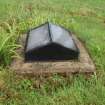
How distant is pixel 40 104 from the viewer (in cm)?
465

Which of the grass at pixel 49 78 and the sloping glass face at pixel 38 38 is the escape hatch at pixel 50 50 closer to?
the sloping glass face at pixel 38 38

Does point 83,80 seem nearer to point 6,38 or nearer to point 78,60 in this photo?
point 78,60

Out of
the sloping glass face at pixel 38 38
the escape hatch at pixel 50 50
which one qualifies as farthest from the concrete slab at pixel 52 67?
the sloping glass face at pixel 38 38

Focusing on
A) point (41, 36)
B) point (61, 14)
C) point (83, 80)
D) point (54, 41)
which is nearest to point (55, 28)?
point (41, 36)

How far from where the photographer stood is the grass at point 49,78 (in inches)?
186

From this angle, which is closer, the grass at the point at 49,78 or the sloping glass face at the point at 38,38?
the grass at the point at 49,78

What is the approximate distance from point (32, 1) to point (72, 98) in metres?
5.40

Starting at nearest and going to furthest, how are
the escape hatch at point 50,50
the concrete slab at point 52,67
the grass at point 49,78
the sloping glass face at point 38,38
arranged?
the grass at point 49,78
the concrete slab at point 52,67
the escape hatch at point 50,50
the sloping glass face at point 38,38

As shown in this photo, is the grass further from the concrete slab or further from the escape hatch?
the escape hatch

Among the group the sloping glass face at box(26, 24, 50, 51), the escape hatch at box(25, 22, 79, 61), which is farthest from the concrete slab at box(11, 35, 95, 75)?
the sloping glass face at box(26, 24, 50, 51)

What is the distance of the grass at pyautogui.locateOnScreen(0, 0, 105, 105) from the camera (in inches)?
186

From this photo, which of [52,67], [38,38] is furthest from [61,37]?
[52,67]

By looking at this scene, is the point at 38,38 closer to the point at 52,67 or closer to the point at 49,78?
the point at 52,67

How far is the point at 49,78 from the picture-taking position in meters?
5.11
